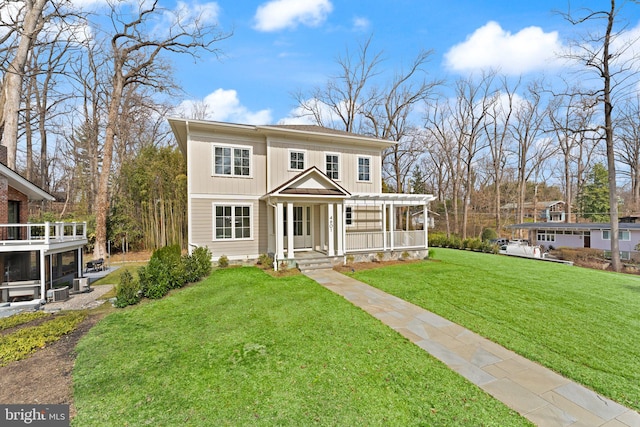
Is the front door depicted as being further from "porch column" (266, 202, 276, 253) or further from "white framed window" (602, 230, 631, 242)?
"white framed window" (602, 230, 631, 242)

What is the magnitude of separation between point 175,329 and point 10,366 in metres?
2.18

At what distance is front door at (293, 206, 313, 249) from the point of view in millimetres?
12656

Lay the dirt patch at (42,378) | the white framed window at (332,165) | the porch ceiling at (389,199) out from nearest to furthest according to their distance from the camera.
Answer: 1. the dirt patch at (42,378)
2. the porch ceiling at (389,199)
3. the white framed window at (332,165)

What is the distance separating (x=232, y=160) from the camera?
1153 centimetres

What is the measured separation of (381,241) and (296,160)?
5.25 meters

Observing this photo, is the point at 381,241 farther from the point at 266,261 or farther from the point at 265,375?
the point at 265,375

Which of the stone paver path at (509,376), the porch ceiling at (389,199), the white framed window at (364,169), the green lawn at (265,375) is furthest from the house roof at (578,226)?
the green lawn at (265,375)

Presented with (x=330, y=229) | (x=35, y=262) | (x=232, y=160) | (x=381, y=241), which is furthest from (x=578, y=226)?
(x=35, y=262)

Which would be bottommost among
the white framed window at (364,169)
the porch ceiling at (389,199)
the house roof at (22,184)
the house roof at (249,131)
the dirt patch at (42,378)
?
the dirt patch at (42,378)

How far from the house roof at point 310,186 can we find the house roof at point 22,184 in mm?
7484

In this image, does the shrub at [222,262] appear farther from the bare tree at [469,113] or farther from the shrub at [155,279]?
the bare tree at [469,113]

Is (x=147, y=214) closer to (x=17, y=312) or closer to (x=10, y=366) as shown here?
(x=17, y=312)

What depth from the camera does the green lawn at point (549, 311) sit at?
4016 mm

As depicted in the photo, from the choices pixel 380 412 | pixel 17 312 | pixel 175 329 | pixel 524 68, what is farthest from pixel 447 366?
pixel 524 68
